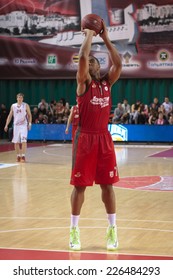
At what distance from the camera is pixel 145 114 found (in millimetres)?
25109

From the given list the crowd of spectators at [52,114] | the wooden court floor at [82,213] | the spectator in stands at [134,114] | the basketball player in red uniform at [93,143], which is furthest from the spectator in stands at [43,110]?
the basketball player in red uniform at [93,143]

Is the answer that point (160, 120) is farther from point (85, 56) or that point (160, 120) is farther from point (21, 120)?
point (85, 56)

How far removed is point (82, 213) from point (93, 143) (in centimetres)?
→ 278

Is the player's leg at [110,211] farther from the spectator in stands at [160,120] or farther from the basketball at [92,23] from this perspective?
the spectator in stands at [160,120]

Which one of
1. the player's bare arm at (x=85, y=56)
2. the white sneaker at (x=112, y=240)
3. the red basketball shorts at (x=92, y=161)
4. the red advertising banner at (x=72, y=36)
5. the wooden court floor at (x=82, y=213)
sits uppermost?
the red advertising banner at (x=72, y=36)

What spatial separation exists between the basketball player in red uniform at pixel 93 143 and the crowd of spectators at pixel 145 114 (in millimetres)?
17470

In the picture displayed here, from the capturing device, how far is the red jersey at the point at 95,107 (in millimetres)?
7074

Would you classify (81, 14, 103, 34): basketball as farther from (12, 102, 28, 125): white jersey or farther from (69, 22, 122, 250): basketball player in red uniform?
(12, 102, 28, 125): white jersey

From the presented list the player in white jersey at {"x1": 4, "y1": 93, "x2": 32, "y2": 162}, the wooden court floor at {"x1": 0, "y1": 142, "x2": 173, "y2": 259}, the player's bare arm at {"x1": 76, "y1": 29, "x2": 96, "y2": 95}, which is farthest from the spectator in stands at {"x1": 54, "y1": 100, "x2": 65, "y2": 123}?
the player's bare arm at {"x1": 76, "y1": 29, "x2": 96, "y2": 95}

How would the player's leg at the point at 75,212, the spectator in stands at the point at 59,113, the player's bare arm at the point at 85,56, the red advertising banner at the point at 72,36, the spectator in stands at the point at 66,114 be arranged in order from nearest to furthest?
the player's bare arm at the point at 85,56
the player's leg at the point at 75,212
the spectator in stands at the point at 66,114
the spectator in stands at the point at 59,113
the red advertising banner at the point at 72,36

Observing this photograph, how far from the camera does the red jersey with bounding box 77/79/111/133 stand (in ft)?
23.2

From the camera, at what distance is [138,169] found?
16.0 meters

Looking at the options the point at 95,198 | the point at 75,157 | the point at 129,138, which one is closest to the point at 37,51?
the point at 129,138
